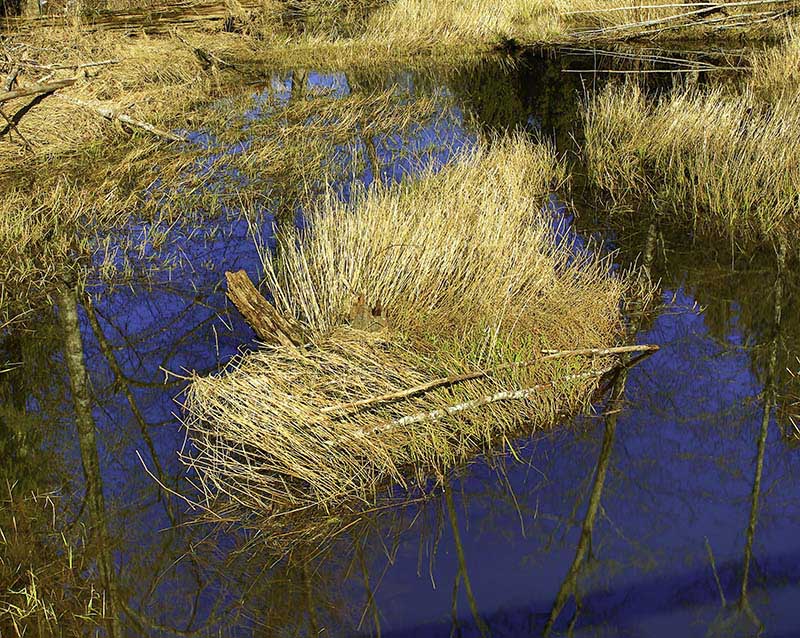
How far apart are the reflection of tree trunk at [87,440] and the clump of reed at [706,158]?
4.75m

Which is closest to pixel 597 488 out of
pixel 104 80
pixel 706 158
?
pixel 706 158

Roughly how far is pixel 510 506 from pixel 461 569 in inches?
Result: 20.7

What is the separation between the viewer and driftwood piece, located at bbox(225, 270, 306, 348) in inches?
213

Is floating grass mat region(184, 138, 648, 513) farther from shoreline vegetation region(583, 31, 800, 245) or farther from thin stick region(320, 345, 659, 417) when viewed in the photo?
shoreline vegetation region(583, 31, 800, 245)

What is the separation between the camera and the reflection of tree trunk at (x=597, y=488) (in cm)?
386

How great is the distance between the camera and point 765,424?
5.06 m

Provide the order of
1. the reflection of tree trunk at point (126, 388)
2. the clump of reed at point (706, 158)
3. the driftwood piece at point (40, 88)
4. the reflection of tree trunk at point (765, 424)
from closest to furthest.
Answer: the reflection of tree trunk at point (765, 424) < the reflection of tree trunk at point (126, 388) < the clump of reed at point (706, 158) < the driftwood piece at point (40, 88)

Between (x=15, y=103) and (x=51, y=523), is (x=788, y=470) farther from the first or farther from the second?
(x=15, y=103)

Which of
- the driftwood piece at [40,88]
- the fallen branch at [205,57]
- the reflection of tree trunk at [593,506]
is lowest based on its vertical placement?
the reflection of tree trunk at [593,506]

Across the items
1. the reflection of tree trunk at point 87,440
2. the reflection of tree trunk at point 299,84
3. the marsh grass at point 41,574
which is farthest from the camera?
the reflection of tree trunk at point 299,84

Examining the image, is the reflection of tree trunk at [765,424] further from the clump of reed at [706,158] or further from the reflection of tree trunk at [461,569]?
the reflection of tree trunk at [461,569]

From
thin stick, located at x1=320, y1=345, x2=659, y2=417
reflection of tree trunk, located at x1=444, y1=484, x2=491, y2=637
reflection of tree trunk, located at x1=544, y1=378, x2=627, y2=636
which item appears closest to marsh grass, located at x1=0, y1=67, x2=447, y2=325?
thin stick, located at x1=320, y1=345, x2=659, y2=417

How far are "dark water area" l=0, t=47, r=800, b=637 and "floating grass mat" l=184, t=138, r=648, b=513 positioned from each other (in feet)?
0.66

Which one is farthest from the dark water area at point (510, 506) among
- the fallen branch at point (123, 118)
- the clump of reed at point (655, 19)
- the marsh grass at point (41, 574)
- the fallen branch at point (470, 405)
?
the clump of reed at point (655, 19)
